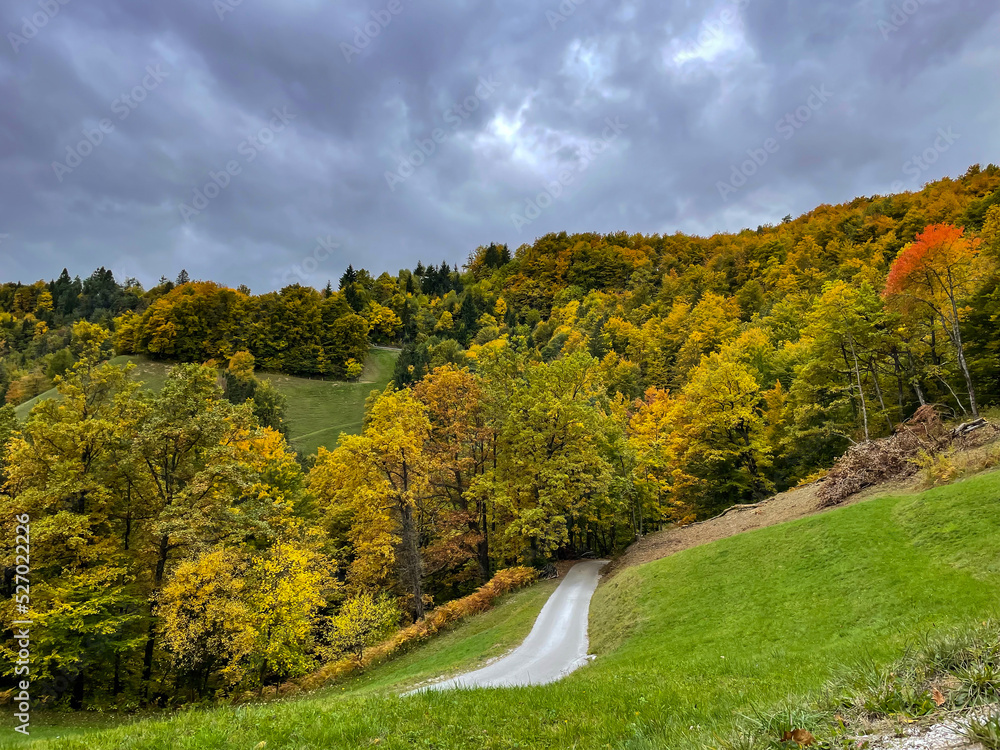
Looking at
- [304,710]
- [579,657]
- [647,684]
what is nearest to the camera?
[304,710]

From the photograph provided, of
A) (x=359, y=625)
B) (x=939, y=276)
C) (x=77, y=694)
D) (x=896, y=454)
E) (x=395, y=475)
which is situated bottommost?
(x=77, y=694)

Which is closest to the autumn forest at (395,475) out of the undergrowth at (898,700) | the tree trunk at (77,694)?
the tree trunk at (77,694)

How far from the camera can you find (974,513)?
12.3m

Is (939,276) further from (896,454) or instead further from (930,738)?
(930,738)

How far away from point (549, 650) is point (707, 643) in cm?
668

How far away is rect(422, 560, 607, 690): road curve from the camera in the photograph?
1391 centimetres

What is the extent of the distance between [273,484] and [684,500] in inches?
1242

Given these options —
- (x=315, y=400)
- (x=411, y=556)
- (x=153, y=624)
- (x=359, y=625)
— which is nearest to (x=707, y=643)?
(x=359, y=625)

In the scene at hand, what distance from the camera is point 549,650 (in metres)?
17.1

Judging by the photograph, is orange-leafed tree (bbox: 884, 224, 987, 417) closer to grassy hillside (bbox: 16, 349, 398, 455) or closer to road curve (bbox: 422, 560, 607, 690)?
road curve (bbox: 422, 560, 607, 690)

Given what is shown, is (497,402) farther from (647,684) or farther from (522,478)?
(647,684)

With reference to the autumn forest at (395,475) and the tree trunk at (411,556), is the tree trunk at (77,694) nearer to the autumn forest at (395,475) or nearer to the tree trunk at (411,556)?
the autumn forest at (395,475)

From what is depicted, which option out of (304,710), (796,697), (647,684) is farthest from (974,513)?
(304,710)

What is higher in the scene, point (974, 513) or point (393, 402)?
point (393, 402)
